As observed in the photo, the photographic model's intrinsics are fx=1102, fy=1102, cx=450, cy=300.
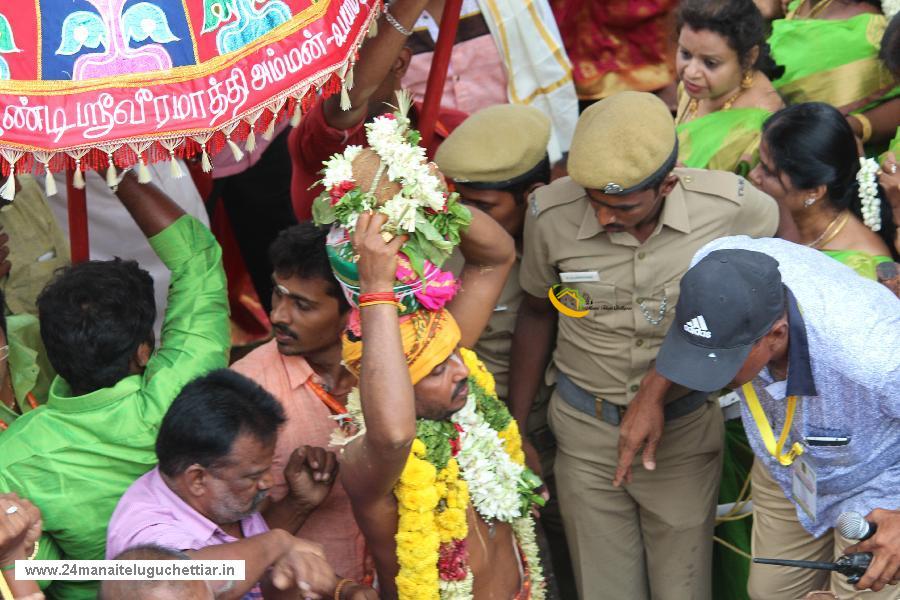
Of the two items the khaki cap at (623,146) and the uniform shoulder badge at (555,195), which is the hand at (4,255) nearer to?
the uniform shoulder badge at (555,195)

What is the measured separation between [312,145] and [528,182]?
A: 3.02 ft

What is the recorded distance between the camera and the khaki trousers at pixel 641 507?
14.6 feet

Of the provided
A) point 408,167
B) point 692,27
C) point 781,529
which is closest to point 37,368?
point 408,167

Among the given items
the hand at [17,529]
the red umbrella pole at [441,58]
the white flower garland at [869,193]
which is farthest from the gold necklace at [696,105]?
the hand at [17,529]

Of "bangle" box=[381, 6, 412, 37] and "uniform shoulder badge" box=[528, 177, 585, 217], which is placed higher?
"bangle" box=[381, 6, 412, 37]

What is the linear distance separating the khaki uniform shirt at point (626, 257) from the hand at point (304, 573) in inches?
62.9

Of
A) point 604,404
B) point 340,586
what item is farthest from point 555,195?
point 340,586

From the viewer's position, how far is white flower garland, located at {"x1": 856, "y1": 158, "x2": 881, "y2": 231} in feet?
14.7

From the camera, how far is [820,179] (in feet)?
14.3

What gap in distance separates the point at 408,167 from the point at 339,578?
56.4 inches

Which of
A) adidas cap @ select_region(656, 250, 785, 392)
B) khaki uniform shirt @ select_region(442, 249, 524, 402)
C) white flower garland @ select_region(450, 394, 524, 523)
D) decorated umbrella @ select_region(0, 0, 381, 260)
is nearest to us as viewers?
decorated umbrella @ select_region(0, 0, 381, 260)

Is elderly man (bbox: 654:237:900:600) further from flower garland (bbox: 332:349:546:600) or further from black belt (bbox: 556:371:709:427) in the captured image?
flower garland (bbox: 332:349:546:600)

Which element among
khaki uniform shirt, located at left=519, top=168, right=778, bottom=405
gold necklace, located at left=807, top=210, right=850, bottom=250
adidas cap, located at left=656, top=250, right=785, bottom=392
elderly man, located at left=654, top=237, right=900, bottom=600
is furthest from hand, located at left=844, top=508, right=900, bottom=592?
gold necklace, located at left=807, top=210, right=850, bottom=250

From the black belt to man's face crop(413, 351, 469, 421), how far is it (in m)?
1.16
